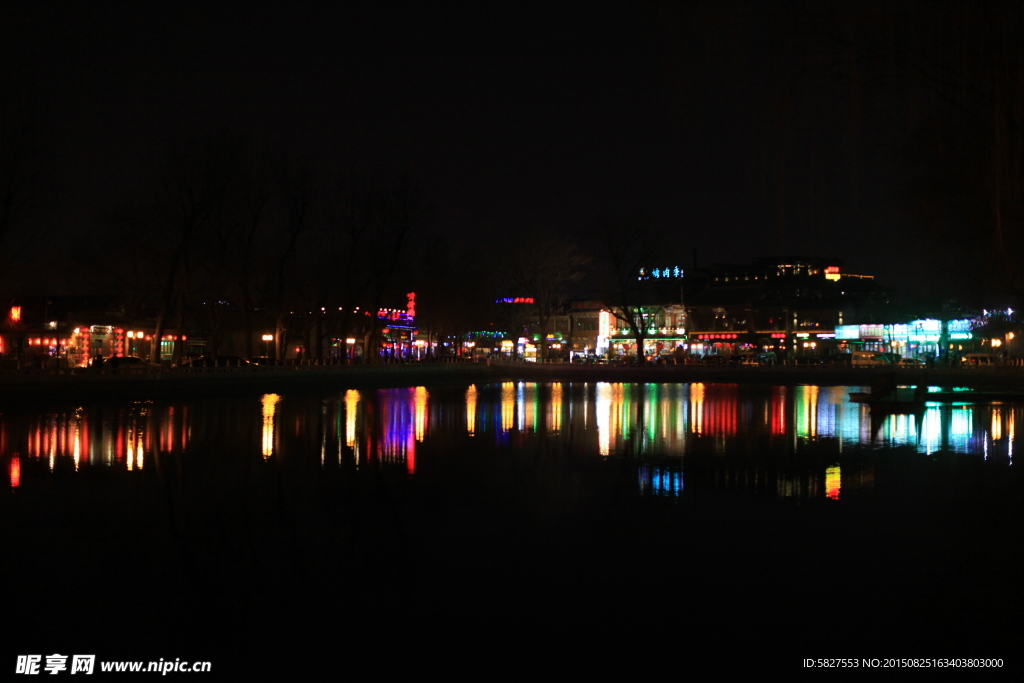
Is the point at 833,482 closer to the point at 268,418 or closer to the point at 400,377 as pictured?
the point at 268,418

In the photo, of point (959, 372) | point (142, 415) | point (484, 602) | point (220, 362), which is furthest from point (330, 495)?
point (959, 372)

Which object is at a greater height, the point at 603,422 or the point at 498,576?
the point at 603,422

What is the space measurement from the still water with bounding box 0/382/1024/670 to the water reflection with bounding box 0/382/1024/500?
0.17 meters

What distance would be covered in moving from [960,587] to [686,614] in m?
2.77

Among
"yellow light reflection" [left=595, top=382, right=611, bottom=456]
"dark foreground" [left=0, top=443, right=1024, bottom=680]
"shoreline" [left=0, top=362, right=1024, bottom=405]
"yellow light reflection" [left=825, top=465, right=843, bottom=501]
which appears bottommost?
"dark foreground" [left=0, top=443, right=1024, bottom=680]

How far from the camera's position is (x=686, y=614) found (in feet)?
23.9

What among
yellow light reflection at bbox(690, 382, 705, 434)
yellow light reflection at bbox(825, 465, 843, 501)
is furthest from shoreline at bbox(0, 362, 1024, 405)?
yellow light reflection at bbox(825, 465, 843, 501)

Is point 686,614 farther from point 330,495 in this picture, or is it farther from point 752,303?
point 752,303

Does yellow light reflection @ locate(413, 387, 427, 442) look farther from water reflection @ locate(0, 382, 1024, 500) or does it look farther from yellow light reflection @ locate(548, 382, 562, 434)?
yellow light reflection @ locate(548, 382, 562, 434)

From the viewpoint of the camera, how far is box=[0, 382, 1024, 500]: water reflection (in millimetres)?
15352

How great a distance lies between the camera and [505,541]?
383 inches

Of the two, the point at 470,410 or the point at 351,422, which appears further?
the point at 470,410

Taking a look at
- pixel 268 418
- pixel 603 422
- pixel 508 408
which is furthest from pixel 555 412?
pixel 268 418

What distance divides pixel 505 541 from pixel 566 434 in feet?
39.4
